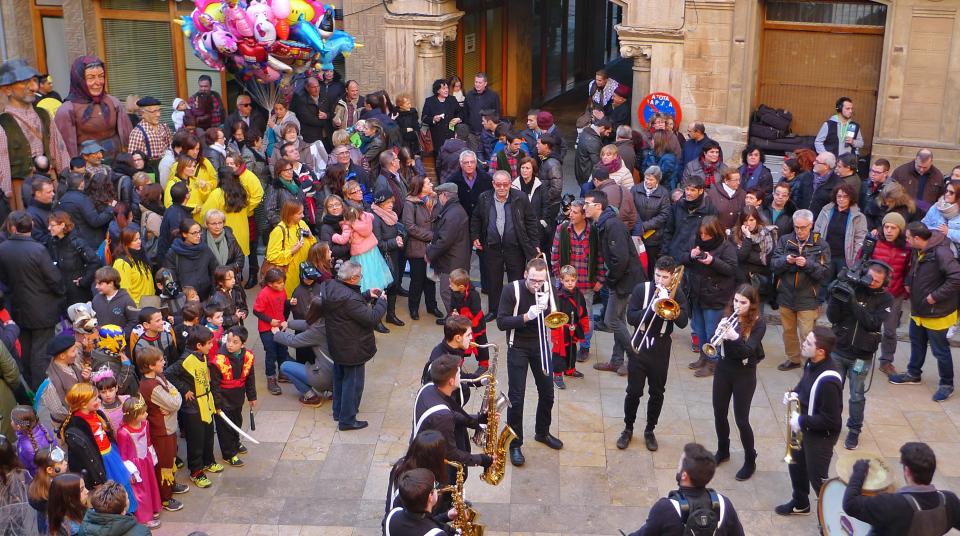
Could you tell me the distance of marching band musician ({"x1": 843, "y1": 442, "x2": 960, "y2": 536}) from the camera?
671 cm

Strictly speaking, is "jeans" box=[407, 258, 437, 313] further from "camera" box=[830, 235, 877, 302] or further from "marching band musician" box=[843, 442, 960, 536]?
"marching band musician" box=[843, 442, 960, 536]

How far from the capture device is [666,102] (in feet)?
48.5

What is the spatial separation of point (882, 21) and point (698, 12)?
2.36 meters

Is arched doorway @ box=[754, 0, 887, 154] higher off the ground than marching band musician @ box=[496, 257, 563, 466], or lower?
higher

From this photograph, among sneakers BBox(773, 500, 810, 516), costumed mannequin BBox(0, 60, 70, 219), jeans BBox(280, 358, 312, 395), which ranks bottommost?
sneakers BBox(773, 500, 810, 516)

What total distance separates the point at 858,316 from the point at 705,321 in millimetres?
2036

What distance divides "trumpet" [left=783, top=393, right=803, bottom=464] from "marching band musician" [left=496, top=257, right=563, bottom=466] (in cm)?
205

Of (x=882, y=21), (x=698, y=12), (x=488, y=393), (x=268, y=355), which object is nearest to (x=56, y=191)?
(x=268, y=355)

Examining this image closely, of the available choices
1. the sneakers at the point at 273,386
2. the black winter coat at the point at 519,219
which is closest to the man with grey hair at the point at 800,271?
the black winter coat at the point at 519,219

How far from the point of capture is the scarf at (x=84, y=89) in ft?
43.1

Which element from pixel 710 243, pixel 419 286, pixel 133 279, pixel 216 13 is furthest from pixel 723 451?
pixel 216 13

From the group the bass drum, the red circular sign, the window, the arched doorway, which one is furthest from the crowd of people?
the window

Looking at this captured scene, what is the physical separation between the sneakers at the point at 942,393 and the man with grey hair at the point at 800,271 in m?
1.32

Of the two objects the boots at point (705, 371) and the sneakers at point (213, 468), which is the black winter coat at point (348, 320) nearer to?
the sneakers at point (213, 468)
